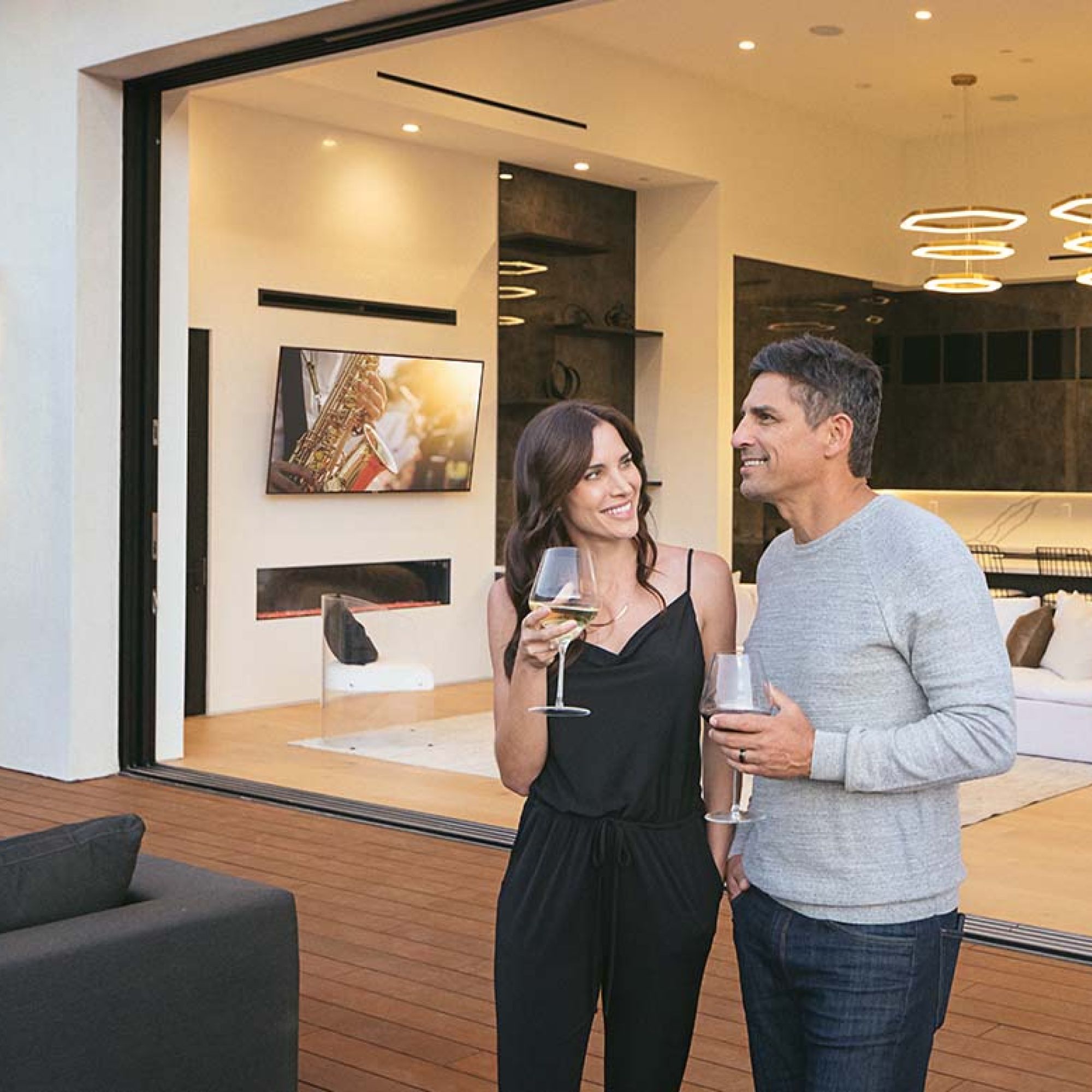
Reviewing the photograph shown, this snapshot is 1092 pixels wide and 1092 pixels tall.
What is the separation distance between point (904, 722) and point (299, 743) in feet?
22.6

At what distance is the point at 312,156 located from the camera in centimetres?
1005

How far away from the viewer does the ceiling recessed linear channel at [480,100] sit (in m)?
9.18

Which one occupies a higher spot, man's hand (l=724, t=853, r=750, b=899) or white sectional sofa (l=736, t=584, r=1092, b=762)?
man's hand (l=724, t=853, r=750, b=899)

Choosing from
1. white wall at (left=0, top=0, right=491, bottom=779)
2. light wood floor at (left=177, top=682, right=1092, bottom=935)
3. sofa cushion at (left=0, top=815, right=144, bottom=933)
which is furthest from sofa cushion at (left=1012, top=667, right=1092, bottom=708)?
sofa cushion at (left=0, top=815, right=144, bottom=933)

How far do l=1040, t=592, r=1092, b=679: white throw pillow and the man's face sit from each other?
6.84 m

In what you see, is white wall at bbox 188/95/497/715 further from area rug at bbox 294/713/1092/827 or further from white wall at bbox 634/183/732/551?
white wall at bbox 634/183/732/551

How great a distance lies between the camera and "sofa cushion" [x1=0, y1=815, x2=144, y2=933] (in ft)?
9.39

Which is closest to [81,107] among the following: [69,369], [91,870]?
[69,369]

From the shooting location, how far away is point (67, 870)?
115 inches

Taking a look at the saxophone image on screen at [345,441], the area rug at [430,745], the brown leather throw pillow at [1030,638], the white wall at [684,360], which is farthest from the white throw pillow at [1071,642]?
the saxophone image on screen at [345,441]

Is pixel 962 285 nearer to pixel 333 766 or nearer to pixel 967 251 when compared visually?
pixel 967 251

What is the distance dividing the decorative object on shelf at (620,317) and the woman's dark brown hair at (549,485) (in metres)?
9.49

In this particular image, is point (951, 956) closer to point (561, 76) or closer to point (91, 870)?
point (91, 870)

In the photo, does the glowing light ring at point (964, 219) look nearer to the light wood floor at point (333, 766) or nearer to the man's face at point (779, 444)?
the light wood floor at point (333, 766)
